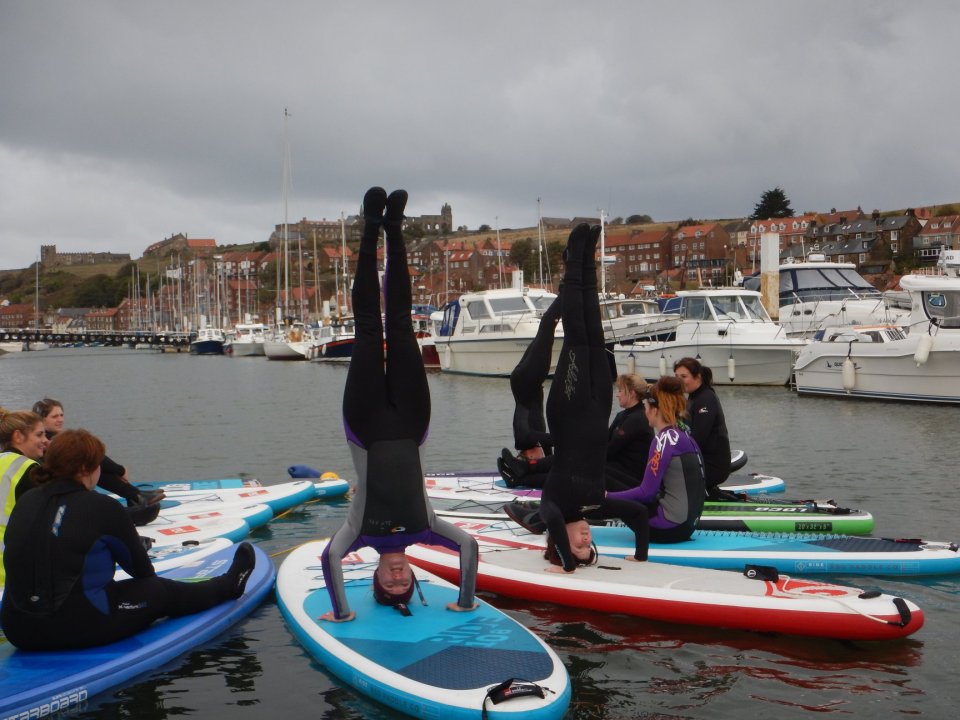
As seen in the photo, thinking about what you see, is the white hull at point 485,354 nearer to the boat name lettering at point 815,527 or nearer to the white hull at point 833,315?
the white hull at point 833,315

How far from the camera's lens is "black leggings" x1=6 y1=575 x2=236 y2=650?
18.7 feet

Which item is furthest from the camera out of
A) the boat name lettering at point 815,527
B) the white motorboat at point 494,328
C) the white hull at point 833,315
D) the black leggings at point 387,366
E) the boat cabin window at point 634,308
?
the white motorboat at point 494,328

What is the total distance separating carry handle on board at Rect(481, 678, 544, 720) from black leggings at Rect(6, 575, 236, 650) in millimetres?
2720

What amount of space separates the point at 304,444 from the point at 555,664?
1695cm

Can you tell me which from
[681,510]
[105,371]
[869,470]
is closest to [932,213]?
[105,371]

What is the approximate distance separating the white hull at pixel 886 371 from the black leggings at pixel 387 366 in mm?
23928

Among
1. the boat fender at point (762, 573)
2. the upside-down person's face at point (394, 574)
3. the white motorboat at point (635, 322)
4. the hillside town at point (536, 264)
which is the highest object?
the hillside town at point (536, 264)

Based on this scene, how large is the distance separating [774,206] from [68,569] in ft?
412

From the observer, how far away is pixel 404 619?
6.38 meters

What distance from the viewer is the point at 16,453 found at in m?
6.80

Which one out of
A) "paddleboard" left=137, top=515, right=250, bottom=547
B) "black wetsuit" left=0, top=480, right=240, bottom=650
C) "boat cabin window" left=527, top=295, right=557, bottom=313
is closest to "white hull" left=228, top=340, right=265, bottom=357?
"boat cabin window" left=527, top=295, right=557, bottom=313

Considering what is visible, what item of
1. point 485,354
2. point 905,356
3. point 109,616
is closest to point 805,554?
point 109,616

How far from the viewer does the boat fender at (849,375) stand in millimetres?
28172

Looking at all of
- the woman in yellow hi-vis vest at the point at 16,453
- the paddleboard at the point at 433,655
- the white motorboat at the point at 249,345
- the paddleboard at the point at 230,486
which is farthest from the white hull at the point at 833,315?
the white motorboat at the point at 249,345
